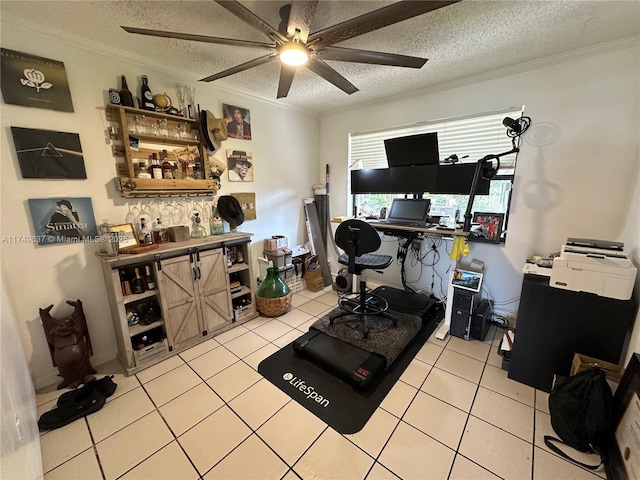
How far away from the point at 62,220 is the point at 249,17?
207cm

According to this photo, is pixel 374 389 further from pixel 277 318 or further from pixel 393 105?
pixel 393 105

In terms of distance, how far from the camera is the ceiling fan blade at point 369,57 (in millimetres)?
1622

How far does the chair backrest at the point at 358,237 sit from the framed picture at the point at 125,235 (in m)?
1.86

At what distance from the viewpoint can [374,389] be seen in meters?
1.97

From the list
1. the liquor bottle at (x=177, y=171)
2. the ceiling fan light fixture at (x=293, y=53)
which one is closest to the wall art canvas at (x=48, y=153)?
the liquor bottle at (x=177, y=171)

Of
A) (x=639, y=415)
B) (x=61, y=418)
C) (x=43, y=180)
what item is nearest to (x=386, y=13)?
(x=639, y=415)

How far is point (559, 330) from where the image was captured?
6.06 ft

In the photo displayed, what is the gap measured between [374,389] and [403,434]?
376mm

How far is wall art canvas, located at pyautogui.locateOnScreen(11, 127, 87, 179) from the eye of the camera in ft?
5.95

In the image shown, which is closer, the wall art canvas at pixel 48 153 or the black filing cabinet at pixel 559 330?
the black filing cabinet at pixel 559 330

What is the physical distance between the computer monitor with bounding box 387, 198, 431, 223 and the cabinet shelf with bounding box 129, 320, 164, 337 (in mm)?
2695

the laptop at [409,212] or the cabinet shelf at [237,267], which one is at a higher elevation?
the laptop at [409,212]

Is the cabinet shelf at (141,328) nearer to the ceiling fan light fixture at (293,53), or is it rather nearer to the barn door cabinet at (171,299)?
the barn door cabinet at (171,299)

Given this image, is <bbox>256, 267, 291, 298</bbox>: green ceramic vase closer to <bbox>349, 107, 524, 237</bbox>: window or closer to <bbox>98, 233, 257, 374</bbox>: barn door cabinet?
<bbox>98, 233, 257, 374</bbox>: barn door cabinet
